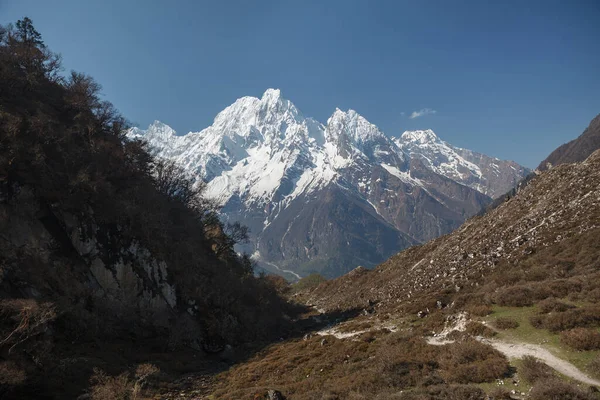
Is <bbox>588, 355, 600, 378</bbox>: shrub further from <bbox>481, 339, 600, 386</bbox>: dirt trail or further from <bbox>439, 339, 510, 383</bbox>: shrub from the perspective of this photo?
<bbox>439, 339, 510, 383</bbox>: shrub

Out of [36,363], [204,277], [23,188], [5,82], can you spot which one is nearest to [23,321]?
[36,363]

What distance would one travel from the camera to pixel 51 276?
28.3m

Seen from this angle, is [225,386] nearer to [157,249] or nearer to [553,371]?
[553,371]

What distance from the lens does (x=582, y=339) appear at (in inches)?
614

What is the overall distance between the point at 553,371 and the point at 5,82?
5837 centimetres

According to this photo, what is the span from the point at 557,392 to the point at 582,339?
5.44m

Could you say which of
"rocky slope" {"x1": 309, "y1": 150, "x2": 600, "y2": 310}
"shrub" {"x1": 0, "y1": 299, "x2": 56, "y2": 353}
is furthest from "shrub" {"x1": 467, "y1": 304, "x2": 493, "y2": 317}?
"shrub" {"x1": 0, "y1": 299, "x2": 56, "y2": 353}

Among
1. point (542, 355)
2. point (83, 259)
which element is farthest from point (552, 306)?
point (83, 259)

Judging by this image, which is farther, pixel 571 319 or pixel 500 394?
pixel 571 319

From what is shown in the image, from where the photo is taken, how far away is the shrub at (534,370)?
1393 centimetres

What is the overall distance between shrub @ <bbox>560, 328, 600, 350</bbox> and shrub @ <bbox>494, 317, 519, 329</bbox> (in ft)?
11.6

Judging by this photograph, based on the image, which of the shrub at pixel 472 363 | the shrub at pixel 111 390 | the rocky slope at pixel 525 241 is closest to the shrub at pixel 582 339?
the shrub at pixel 472 363

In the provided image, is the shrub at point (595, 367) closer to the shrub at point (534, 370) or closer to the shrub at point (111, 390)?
the shrub at point (534, 370)

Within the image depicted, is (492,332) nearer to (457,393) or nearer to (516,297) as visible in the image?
(516,297)
